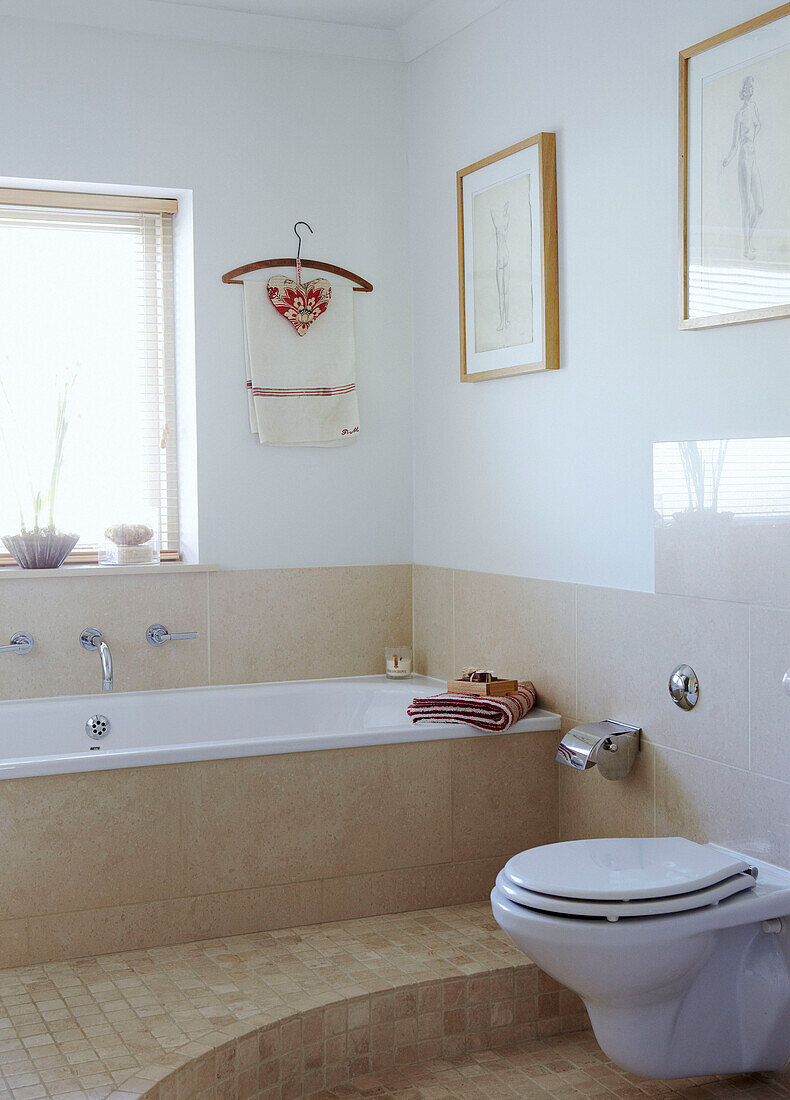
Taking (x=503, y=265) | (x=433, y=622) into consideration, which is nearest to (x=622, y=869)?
(x=433, y=622)

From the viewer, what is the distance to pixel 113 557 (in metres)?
3.64

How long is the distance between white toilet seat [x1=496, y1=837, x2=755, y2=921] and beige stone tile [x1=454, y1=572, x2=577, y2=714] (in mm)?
786

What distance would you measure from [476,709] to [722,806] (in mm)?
779

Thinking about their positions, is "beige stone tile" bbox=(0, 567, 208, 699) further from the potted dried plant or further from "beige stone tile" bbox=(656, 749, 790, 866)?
"beige stone tile" bbox=(656, 749, 790, 866)

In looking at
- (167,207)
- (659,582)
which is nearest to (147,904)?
(659,582)

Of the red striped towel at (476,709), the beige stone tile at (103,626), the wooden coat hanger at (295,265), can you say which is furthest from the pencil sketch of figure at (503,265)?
the beige stone tile at (103,626)

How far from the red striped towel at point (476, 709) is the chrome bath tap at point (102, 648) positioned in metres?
1.01

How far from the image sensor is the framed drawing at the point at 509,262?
3115 millimetres

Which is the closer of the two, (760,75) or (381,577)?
(760,75)

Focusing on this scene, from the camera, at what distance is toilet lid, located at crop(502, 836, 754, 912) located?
2129 mm

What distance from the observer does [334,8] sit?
12.1 feet

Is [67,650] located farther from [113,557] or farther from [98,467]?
[98,467]

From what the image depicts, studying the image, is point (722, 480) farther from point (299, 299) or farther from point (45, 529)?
point (45, 529)

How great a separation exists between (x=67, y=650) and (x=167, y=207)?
150 centimetres
